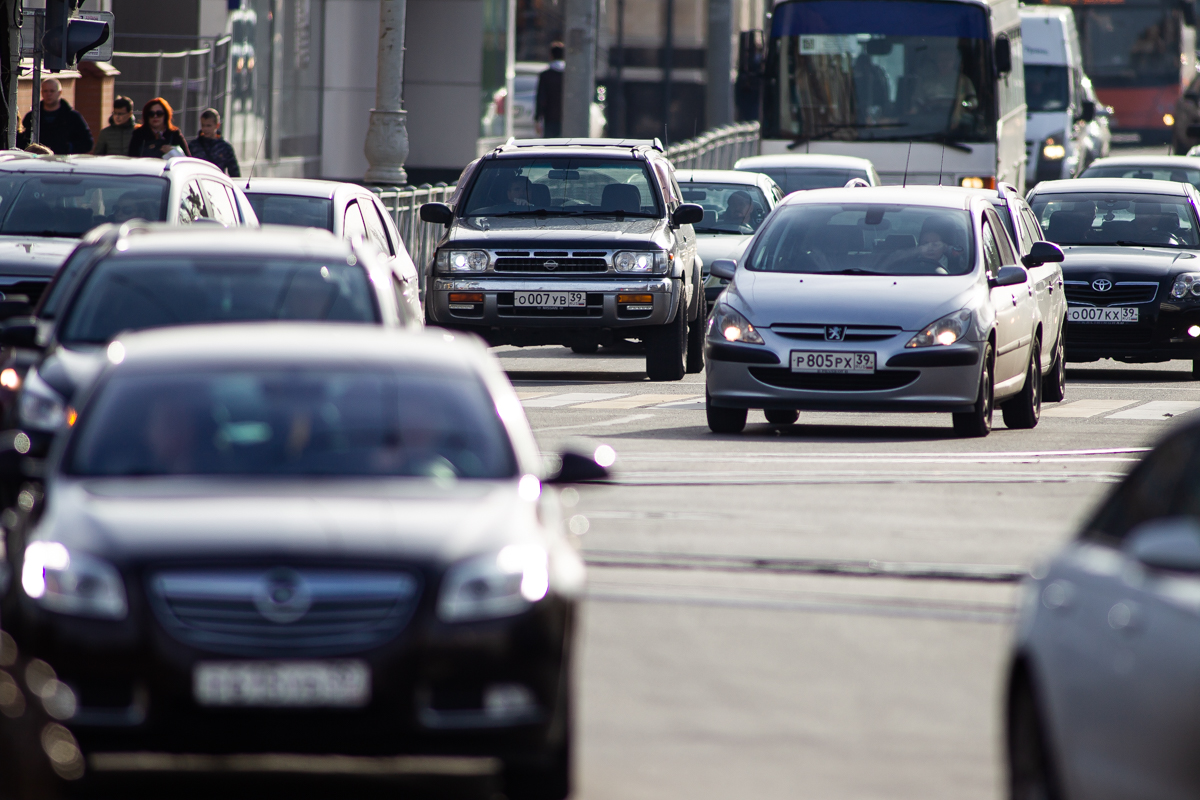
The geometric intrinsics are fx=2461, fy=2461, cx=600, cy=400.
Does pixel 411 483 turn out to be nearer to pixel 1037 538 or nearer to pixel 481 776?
Result: pixel 481 776

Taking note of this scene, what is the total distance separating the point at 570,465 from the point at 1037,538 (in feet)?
15.6

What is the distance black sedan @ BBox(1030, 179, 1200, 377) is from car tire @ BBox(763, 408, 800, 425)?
568cm

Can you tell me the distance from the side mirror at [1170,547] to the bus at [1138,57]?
5633 cm

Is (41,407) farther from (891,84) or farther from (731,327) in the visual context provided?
(891,84)

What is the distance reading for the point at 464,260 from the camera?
2038cm

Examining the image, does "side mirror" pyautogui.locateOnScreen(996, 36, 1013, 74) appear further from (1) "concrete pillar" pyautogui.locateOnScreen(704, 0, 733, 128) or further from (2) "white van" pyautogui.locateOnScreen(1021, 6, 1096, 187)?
(2) "white van" pyautogui.locateOnScreen(1021, 6, 1096, 187)

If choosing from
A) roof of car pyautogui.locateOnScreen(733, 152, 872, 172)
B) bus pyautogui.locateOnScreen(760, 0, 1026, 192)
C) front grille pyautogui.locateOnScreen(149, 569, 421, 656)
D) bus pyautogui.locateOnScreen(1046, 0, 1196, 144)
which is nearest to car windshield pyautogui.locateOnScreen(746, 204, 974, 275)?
front grille pyautogui.locateOnScreen(149, 569, 421, 656)

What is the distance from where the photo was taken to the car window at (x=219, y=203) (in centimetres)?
1523

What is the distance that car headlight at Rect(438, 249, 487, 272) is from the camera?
20.3 meters

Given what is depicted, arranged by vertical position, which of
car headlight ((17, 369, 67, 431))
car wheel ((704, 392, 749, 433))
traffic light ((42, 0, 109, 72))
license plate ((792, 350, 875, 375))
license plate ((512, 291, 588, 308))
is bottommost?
car wheel ((704, 392, 749, 433))

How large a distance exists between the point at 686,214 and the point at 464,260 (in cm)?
191

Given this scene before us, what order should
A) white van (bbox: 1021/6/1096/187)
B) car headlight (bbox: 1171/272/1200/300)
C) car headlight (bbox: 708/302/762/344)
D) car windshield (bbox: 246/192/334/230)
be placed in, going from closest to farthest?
car headlight (bbox: 708/302/762/344), car windshield (bbox: 246/192/334/230), car headlight (bbox: 1171/272/1200/300), white van (bbox: 1021/6/1096/187)

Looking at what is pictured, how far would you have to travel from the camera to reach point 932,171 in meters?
32.1

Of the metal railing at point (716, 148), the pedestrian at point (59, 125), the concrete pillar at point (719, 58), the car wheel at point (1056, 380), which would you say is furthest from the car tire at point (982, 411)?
the concrete pillar at point (719, 58)
